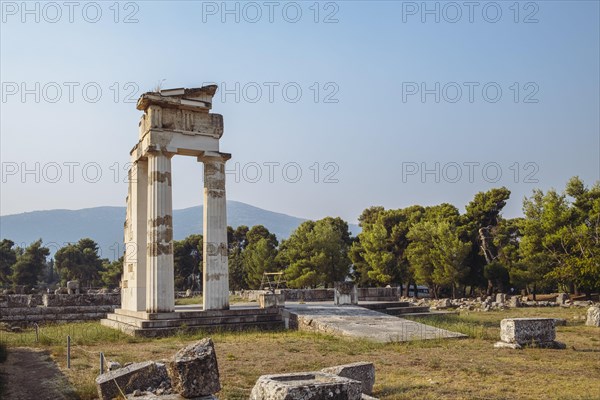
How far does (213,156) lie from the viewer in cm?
2214

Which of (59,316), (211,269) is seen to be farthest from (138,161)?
(59,316)

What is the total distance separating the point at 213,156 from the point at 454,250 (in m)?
32.5

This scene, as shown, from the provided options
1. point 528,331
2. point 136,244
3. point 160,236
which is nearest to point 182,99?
point 160,236

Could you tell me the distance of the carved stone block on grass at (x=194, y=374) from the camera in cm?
759

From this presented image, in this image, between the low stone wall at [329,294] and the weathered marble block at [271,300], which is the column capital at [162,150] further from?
the low stone wall at [329,294]

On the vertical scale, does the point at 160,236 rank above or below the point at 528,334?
→ above

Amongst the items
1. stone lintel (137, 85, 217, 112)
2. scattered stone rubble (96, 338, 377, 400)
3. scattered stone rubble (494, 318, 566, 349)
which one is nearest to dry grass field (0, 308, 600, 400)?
scattered stone rubble (494, 318, 566, 349)

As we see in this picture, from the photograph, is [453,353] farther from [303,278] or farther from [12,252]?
[12,252]

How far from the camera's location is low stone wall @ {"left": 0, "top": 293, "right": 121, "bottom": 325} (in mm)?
27503

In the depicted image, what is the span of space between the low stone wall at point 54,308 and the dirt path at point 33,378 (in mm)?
12525

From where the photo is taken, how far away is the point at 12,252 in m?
81.5

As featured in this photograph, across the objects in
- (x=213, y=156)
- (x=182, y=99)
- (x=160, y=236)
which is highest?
(x=182, y=99)

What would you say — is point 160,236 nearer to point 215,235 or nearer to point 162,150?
point 215,235

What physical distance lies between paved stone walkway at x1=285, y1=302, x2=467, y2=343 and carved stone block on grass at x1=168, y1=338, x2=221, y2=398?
29.5 feet
